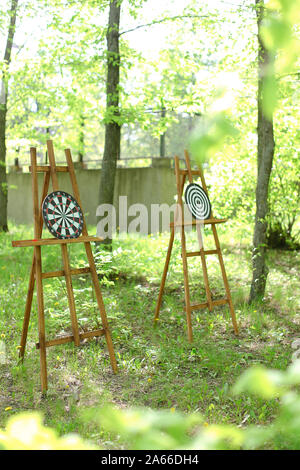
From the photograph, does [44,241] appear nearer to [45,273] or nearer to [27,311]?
[45,273]

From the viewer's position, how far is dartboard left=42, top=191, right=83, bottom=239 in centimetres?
328

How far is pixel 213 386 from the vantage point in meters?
3.16

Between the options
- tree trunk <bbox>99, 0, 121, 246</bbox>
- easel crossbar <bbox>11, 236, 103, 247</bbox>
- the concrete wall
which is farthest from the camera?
the concrete wall

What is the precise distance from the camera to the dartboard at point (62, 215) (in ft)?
10.8

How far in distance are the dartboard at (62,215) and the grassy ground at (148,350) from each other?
82 cm

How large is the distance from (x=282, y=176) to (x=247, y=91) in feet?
4.50

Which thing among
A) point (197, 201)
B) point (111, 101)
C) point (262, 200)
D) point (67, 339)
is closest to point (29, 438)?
point (67, 339)

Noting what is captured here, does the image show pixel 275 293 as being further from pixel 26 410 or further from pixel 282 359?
pixel 26 410

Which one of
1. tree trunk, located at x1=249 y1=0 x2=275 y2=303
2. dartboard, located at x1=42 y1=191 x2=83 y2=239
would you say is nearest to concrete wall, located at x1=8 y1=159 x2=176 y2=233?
tree trunk, located at x1=249 y1=0 x2=275 y2=303

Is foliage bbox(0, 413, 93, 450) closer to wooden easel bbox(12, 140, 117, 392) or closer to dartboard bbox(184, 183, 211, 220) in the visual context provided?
wooden easel bbox(12, 140, 117, 392)

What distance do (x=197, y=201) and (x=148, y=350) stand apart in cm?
154

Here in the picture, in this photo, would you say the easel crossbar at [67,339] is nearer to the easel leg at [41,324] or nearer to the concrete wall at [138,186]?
the easel leg at [41,324]

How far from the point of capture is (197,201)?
4.39m

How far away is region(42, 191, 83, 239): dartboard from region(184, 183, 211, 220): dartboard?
4.05 ft
